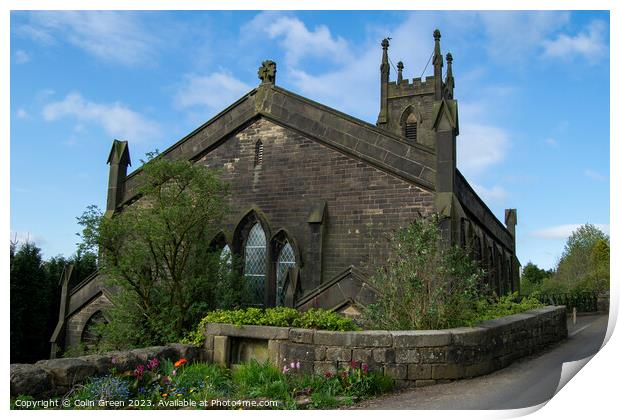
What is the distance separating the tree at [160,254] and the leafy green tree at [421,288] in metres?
5.32

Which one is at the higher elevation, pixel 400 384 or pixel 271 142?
pixel 271 142

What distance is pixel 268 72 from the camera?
18.1m

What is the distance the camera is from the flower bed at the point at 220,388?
680cm

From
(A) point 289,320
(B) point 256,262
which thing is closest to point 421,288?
(A) point 289,320

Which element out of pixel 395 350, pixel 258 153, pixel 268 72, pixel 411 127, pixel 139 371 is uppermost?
pixel 411 127

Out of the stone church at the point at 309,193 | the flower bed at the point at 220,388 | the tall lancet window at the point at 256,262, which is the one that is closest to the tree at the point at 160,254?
the stone church at the point at 309,193

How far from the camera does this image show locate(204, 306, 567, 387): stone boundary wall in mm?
7785

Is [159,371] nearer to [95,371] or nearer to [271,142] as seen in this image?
[95,371]

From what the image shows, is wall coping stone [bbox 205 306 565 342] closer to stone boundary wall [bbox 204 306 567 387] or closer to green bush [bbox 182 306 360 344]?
stone boundary wall [bbox 204 306 567 387]

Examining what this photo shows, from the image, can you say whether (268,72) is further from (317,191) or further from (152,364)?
(152,364)

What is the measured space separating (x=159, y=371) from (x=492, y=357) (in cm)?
562

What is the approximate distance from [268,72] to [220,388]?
12.9 m

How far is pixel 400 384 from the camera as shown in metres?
7.72

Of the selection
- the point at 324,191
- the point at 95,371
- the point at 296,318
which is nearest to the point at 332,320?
the point at 296,318
